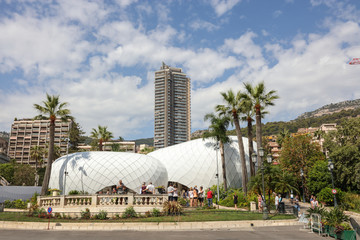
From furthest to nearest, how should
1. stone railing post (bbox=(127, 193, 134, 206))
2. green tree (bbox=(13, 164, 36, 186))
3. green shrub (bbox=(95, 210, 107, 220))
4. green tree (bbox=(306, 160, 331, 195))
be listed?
green tree (bbox=(13, 164, 36, 186)), green tree (bbox=(306, 160, 331, 195)), stone railing post (bbox=(127, 193, 134, 206)), green shrub (bbox=(95, 210, 107, 220))

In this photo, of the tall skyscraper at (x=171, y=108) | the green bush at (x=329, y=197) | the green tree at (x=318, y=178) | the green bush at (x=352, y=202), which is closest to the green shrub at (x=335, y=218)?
the green bush at (x=352, y=202)

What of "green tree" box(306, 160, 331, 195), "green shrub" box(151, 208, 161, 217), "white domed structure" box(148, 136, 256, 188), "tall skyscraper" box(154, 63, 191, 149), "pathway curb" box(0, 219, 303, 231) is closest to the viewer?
"pathway curb" box(0, 219, 303, 231)

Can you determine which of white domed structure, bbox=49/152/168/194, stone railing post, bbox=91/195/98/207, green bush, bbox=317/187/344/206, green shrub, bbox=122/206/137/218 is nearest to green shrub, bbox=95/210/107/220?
green shrub, bbox=122/206/137/218

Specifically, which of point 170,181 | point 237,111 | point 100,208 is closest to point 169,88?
point 170,181

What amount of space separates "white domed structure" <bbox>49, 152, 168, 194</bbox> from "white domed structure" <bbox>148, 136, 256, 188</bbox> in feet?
15.9

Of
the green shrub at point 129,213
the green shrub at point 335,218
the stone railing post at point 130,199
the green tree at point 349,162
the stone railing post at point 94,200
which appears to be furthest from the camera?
the green tree at point 349,162

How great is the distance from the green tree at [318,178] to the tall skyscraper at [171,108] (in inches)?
4026

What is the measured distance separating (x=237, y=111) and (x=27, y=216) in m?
26.6

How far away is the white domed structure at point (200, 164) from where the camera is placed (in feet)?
155

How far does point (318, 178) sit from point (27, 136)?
117756 mm

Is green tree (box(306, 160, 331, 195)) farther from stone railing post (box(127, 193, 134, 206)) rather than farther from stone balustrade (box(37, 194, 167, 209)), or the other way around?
stone railing post (box(127, 193, 134, 206))

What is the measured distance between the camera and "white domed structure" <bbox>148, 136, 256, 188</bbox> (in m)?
47.1

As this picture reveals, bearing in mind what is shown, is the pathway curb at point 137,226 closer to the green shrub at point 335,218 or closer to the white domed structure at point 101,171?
the green shrub at point 335,218

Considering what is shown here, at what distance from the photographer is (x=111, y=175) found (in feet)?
133
